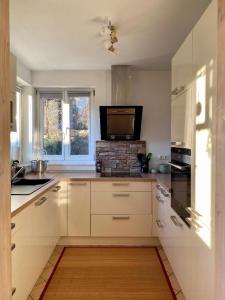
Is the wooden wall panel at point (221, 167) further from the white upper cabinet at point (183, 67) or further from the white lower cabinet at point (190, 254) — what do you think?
the white upper cabinet at point (183, 67)

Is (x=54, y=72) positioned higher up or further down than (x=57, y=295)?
higher up

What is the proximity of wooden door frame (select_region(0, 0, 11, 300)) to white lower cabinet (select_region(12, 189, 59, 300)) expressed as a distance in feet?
2.73

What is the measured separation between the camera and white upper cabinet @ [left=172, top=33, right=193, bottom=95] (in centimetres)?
184

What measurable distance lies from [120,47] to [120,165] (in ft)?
5.25

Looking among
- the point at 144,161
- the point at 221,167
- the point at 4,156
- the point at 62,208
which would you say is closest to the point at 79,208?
the point at 62,208

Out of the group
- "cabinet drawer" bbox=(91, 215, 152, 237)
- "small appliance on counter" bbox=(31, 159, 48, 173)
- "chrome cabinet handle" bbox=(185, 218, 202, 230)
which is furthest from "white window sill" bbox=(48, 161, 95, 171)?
"chrome cabinet handle" bbox=(185, 218, 202, 230)

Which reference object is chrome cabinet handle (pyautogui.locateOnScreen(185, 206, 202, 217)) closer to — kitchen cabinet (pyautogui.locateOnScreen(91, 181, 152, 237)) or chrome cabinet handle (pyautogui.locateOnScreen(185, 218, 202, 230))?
chrome cabinet handle (pyautogui.locateOnScreen(185, 218, 202, 230))

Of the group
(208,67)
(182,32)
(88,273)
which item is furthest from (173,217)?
(182,32)

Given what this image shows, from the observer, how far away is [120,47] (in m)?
2.98

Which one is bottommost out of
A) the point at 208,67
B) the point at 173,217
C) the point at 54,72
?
the point at 173,217

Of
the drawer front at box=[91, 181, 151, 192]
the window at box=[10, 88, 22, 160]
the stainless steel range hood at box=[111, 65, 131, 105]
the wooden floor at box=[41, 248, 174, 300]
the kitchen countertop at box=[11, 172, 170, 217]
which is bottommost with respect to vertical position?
the wooden floor at box=[41, 248, 174, 300]

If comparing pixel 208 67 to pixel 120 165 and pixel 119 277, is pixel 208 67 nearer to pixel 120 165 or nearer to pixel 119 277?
pixel 119 277

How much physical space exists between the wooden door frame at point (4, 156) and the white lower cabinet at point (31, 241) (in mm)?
831

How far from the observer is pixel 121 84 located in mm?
3746
